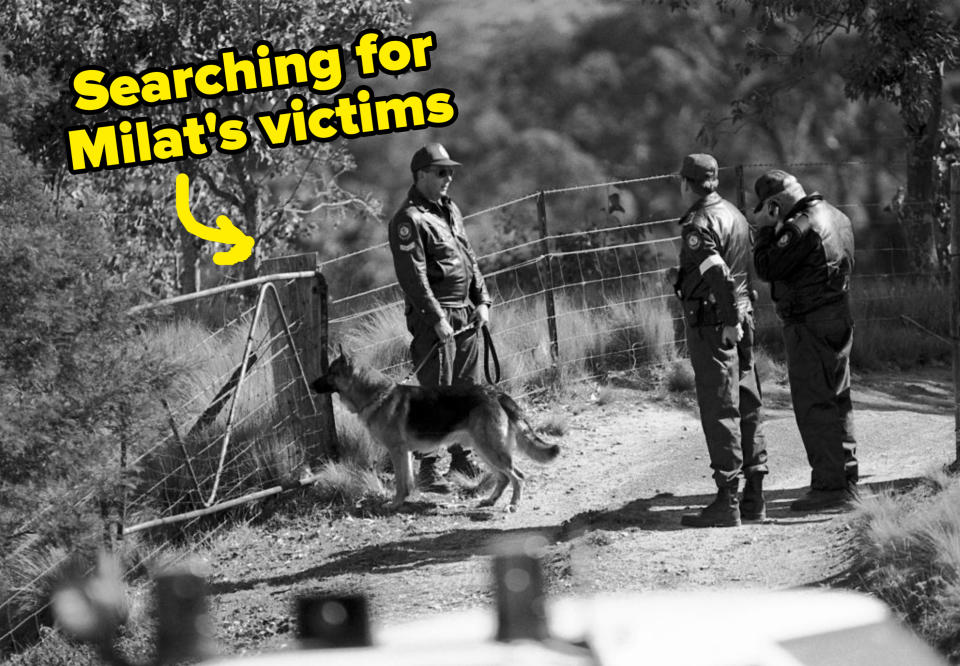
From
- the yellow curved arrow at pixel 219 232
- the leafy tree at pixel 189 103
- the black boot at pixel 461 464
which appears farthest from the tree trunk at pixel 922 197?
the black boot at pixel 461 464

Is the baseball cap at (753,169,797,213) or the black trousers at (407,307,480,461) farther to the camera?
the black trousers at (407,307,480,461)

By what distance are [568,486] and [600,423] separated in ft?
5.70

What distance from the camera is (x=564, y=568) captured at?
7078 millimetres

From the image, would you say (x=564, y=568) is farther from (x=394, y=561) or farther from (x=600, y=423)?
(x=600, y=423)

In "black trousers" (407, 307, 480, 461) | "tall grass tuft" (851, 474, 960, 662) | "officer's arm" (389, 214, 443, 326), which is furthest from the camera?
"black trousers" (407, 307, 480, 461)

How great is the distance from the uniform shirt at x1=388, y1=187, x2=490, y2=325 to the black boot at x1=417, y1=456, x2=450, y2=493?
1086mm

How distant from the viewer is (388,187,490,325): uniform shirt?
884cm

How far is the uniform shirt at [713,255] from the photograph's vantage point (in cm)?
752

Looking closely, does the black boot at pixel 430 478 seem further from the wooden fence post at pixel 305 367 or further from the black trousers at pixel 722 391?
the black trousers at pixel 722 391

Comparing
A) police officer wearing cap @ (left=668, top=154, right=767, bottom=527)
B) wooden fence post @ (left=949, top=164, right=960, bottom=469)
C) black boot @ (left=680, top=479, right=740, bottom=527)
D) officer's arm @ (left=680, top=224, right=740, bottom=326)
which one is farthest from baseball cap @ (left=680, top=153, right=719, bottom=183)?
black boot @ (left=680, top=479, right=740, bottom=527)

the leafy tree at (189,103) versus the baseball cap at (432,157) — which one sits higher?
the leafy tree at (189,103)

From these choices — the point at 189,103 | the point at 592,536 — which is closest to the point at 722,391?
the point at 592,536

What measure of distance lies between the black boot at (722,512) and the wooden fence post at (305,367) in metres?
2.70

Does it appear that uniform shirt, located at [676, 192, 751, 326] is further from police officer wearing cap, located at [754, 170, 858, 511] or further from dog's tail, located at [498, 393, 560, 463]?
dog's tail, located at [498, 393, 560, 463]
